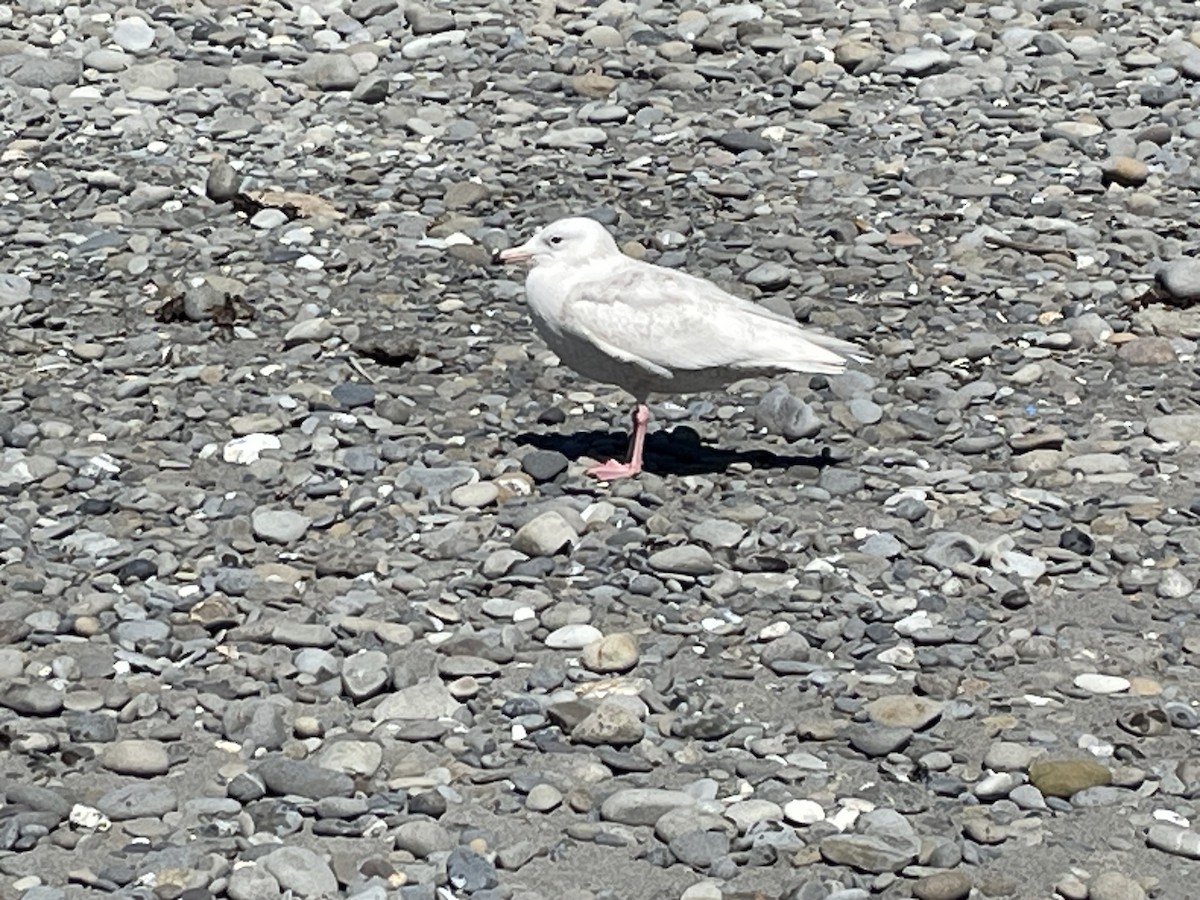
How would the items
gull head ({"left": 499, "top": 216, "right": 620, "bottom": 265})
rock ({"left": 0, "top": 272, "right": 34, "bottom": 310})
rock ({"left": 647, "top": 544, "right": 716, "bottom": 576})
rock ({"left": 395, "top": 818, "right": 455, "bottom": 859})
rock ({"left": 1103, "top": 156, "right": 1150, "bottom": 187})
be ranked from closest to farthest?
1. rock ({"left": 395, "top": 818, "right": 455, "bottom": 859})
2. rock ({"left": 647, "top": 544, "right": 716, "bottom": 576})
3. gull head ({"left": 499, "top": 216, "right": 620, "bottom": 265})
4. rock ({"left": 0, "top": 272, "right": 34, "bottom": 310})
5. rock ({"left": 1103, "top": 156, "right": 1150, "bottom": 187})

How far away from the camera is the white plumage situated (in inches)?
323

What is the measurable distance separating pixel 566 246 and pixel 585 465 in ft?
2.88

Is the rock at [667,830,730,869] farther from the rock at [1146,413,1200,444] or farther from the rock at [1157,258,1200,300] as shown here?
the rock at [1157,258,1200,300]

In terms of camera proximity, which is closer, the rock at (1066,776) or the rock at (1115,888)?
the rock at (1115,888)

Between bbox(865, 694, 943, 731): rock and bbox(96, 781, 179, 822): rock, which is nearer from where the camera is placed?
bbox(96, 781, 179, 822): rock

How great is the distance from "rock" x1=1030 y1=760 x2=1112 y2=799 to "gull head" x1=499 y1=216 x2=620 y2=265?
3.11m

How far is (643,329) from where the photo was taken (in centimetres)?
820

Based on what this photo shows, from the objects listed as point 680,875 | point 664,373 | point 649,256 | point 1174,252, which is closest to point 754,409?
point 664,373

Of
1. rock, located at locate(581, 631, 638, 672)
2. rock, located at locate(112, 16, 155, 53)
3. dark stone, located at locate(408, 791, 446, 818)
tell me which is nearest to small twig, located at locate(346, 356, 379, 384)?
rock, located at locate(581, 631, 638, 672)

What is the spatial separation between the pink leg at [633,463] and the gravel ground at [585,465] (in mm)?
90

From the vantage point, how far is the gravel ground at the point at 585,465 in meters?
6.11

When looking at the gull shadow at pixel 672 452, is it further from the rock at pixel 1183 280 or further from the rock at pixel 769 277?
the rock at pixel 1183 280

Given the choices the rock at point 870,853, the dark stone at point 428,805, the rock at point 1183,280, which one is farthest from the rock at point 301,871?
the rock at point 1183,280

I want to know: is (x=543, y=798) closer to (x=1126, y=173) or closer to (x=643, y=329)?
(x=643, y=329)
